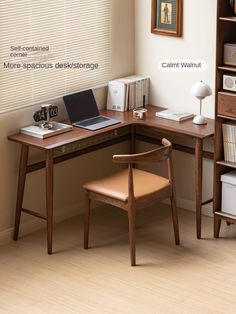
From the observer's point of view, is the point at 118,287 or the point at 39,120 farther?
the point at 39,120

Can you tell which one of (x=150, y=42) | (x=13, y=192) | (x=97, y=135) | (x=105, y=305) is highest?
(x=150, y=42)

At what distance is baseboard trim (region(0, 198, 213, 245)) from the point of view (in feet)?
18.5

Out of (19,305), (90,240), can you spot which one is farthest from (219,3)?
(19,305)

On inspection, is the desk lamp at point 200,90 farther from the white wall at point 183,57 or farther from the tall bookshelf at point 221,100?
the tall bookshelf at point 221,100

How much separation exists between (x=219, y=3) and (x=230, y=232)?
1.59m

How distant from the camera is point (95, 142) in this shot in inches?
236

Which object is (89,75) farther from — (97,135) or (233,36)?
(233,36)

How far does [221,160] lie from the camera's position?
5.55m

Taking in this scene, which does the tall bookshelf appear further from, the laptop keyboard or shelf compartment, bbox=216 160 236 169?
the laptop keyboard

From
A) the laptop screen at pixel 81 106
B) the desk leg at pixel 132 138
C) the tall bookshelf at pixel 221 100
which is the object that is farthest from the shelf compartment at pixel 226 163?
the laptop screen at pixel 81 106

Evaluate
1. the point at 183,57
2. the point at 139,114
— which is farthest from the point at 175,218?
the point at 183,57

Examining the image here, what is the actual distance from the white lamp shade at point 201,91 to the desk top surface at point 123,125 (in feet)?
0.69

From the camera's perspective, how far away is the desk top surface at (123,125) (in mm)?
5371

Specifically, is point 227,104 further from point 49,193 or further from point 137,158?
point 49,193
